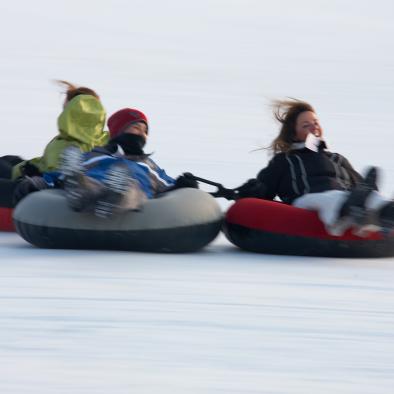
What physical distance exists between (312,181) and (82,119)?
1.46m

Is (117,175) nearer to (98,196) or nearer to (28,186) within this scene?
(98,196)

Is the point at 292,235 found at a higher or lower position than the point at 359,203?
lower

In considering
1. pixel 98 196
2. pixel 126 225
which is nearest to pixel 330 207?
pixel 126 225

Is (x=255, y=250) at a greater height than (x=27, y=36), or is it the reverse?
(x=27, y=36)

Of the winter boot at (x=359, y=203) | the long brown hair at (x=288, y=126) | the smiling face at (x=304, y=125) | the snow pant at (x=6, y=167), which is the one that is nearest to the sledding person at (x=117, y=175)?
the long brown hair at (x=288, y=126)

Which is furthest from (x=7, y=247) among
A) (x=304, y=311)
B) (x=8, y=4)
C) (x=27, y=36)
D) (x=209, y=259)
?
(x=8, y=4)

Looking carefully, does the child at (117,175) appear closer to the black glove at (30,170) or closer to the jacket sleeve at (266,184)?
the jacket sleeve at (266,184)

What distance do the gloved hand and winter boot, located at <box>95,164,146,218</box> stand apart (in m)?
0.80

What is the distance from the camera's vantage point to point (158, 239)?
5785mm

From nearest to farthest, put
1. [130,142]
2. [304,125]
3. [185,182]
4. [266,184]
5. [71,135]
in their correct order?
[130,142]
[185,182]
[266,184]
[304,125]
[71,135]

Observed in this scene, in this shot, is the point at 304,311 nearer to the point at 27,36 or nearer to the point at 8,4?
the point at 27,36

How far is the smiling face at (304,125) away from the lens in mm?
6461

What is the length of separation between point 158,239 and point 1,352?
6.65ft

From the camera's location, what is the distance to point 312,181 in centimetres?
621
